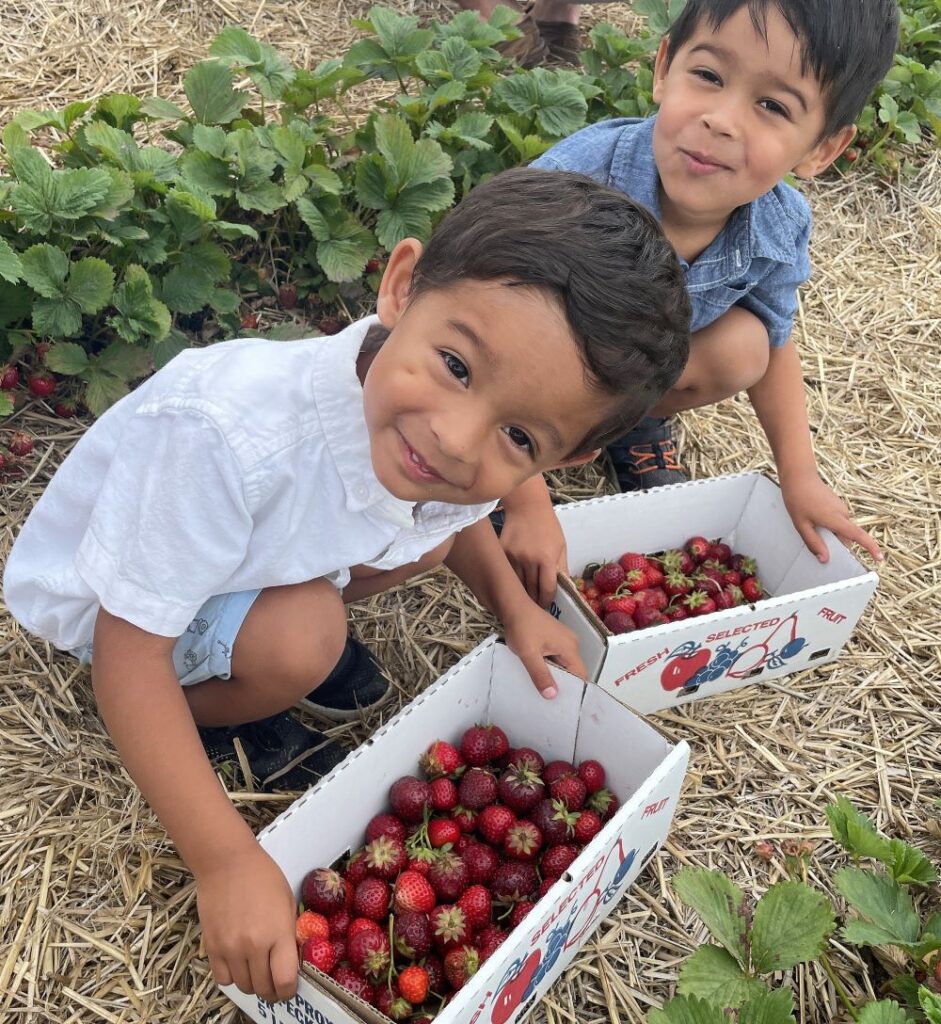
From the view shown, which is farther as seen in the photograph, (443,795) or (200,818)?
(443,795)

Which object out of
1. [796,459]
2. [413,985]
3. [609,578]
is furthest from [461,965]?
[796,459]

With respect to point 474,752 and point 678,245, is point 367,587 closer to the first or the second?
point 474,752

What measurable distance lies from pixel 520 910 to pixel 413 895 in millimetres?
180

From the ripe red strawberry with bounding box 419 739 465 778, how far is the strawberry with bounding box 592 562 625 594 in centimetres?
65

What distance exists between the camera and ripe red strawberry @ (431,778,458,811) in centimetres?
187

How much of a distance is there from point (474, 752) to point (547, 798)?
6.5 inches

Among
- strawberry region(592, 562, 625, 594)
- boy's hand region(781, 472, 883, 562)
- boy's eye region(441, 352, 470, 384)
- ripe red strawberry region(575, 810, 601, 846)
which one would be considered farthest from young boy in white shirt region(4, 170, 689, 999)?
boy's hand region(781, 472, 883, 562)

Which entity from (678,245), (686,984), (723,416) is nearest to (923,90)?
(723,416)

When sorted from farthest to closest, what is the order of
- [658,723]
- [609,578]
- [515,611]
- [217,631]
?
[609,578]
[658,723]
[515,611]
[217,631]

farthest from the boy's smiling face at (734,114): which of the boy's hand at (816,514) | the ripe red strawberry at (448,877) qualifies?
the ripe red strawberry at (448,877)

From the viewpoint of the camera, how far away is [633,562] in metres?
2.46

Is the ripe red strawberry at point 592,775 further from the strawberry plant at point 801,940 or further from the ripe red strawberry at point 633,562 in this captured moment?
the ripe red strawberry at point 633,562

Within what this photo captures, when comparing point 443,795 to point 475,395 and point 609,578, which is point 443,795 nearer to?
point 609,578

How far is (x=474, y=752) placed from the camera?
1.97 meters
